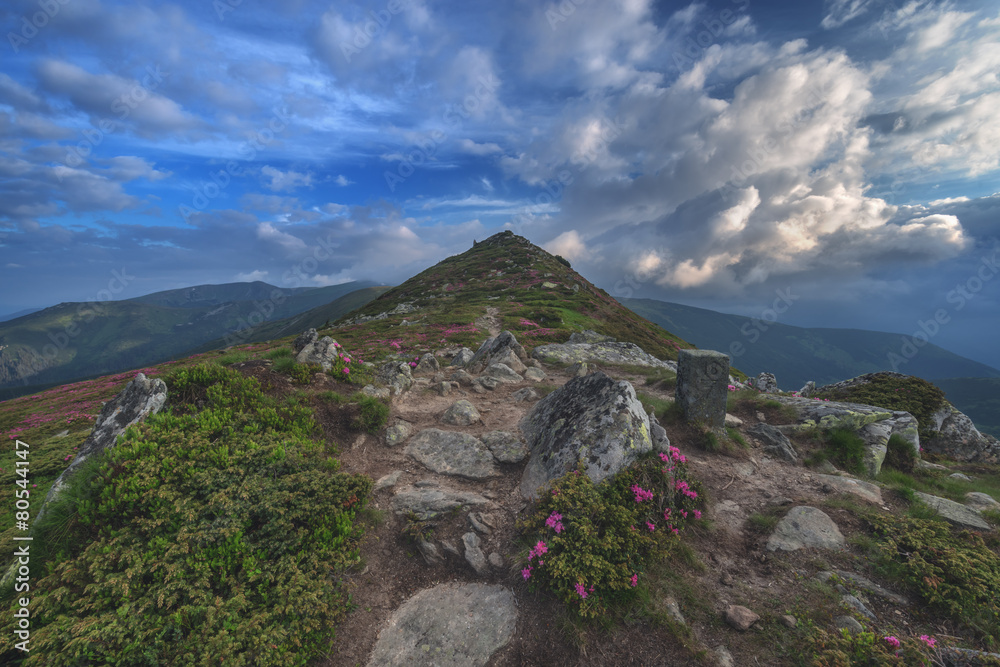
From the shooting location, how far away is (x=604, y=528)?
6.74 metres

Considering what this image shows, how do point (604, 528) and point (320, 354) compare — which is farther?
point (320, 354)

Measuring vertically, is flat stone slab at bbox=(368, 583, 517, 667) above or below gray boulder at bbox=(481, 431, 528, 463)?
below

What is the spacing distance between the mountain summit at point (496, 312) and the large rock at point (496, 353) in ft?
27.4

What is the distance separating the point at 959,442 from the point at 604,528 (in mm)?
17745

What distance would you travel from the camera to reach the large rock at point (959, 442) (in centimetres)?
1366

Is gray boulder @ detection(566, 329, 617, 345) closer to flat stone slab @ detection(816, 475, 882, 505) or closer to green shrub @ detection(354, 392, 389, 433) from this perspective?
flat stone slab @ detection(816, 475, 882, 505)

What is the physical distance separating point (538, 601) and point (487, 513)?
6.89 feet

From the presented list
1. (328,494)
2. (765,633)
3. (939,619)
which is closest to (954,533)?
(939,619)

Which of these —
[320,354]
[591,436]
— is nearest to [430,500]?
[591,436]

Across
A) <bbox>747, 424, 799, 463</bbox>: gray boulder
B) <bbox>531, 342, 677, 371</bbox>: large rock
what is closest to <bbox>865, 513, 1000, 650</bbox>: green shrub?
<bbox>747, 424, 799, 463</bbox>: gray boulder

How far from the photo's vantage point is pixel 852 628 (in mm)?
5176

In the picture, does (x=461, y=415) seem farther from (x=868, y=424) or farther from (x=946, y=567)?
(x=868, y=424)

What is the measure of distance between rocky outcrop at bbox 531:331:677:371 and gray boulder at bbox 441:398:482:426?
36.0 feet

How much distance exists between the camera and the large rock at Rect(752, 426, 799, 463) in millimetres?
10477
